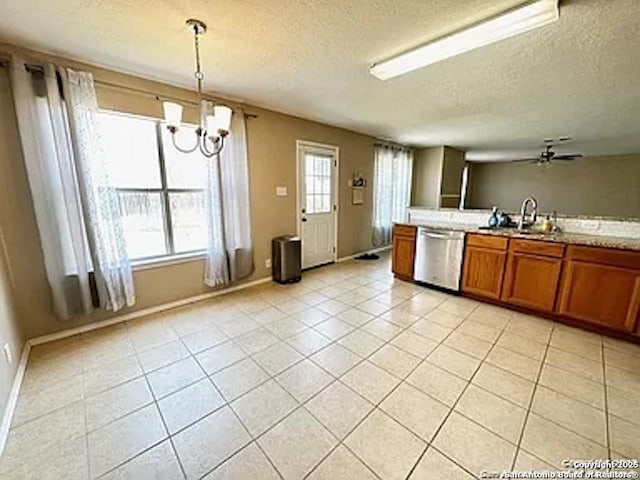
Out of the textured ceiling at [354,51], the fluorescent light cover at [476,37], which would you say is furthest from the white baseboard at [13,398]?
the fluorescent light cover at [476,37]

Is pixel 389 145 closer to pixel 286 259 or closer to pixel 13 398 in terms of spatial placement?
pixel 286 259

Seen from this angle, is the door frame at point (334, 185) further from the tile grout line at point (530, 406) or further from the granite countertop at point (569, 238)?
the tile grout line at point (530, 406)

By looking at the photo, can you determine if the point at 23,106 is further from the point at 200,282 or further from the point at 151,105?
the point at 200,282

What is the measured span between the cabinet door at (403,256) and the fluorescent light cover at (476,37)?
235cm

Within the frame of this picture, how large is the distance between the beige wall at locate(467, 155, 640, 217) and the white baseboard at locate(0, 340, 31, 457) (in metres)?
11.4

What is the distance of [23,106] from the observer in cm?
217

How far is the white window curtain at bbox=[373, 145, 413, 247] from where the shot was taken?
5805mm

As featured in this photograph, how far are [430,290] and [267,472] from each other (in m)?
3.12

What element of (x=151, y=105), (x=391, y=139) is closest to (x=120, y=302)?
(x=151, y=105)

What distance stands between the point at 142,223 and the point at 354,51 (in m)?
2.68

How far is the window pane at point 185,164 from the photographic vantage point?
3.13 meters

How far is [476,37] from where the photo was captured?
74.3 inches

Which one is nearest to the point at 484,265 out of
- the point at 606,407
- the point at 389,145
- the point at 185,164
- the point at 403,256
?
the point at 403,256

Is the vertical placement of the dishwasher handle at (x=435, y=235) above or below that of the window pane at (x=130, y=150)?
below
